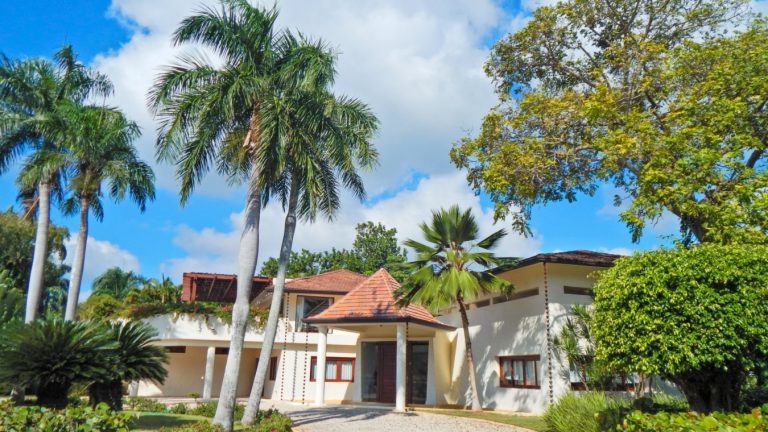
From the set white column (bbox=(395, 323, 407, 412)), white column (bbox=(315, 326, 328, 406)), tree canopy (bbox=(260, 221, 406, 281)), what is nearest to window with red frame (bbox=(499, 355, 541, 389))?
white column (bbox=(395, 323, 407, 412))

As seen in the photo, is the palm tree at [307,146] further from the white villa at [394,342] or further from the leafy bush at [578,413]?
the leafy bush at [578,413]

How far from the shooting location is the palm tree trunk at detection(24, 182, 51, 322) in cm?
1800

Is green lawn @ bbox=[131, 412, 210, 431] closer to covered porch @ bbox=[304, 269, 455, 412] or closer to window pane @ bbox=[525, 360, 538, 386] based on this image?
covered porch @ bbox=[304, 269, 455, 412]

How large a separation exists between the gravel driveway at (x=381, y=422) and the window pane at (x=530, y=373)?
156 inches

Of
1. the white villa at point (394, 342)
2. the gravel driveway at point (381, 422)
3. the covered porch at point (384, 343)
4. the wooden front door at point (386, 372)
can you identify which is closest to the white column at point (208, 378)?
the white villa at point (394, 342)

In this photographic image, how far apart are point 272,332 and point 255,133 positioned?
17.5 feet

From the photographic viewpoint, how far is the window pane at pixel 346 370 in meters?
Result: 26.9

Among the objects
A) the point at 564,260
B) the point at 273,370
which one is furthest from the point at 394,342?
the point at 564,260

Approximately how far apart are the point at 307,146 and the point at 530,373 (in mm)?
Result: 11600

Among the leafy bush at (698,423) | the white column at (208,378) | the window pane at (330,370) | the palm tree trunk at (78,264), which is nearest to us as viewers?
the leafy bush at (698,423)

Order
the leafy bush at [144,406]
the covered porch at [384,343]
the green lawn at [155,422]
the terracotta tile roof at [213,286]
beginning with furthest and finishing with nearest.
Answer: the terracotta tile roof at [213,286] < the covered porch at [384,343] < the leafy bush at [144,406] < the green lawn at [155,422]

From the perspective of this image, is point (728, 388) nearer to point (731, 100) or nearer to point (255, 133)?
point (731, 100)

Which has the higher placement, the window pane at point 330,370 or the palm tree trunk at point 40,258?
the palm tree trunk at point 40,258

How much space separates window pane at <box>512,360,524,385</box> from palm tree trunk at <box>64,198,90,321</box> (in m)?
15.5
